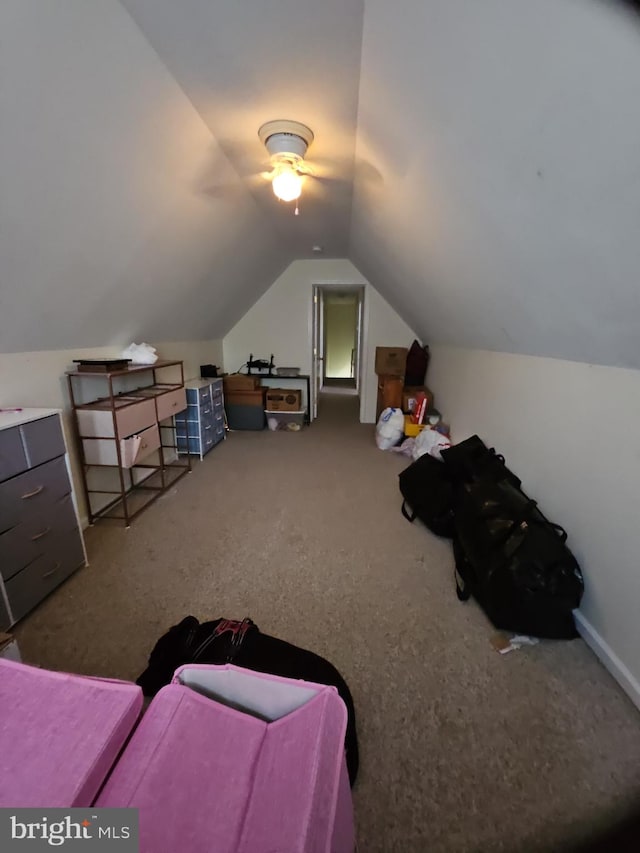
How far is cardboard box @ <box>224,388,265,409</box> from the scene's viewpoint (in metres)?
4.77

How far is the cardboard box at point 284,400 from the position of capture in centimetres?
485

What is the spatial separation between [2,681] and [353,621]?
1354 mm

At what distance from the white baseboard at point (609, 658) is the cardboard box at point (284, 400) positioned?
3701 millimetres

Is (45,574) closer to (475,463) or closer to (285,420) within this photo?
(475,463)

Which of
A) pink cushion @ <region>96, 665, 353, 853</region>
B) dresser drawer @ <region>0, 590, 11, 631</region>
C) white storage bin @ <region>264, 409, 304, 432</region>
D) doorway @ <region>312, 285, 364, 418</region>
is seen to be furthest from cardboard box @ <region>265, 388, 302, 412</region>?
pink cushion @ <region>96, 665, 353, 853</region>

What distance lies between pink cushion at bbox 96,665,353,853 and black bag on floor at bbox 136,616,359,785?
0.44 meters

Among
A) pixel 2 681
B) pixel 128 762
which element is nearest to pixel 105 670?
pixel 2 681

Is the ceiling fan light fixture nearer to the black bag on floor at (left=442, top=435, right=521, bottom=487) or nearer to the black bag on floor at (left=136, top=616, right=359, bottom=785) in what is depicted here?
the black bag on floor at (left=442, top=435, right=521, bottom=487)

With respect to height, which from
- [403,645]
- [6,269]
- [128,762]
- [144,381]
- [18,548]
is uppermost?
[6,269]

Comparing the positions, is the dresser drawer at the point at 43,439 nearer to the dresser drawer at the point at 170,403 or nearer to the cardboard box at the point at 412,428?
the dresser drawer at the point at 170,403

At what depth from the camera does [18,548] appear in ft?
5.53

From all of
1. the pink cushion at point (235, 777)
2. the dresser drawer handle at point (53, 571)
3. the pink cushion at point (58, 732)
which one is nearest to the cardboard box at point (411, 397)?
the dresser drawer handle at point (53, 571)

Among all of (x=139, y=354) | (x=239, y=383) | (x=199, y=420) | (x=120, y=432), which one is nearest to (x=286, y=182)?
(x=139, y=354)

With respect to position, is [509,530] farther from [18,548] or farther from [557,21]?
[18,548]
